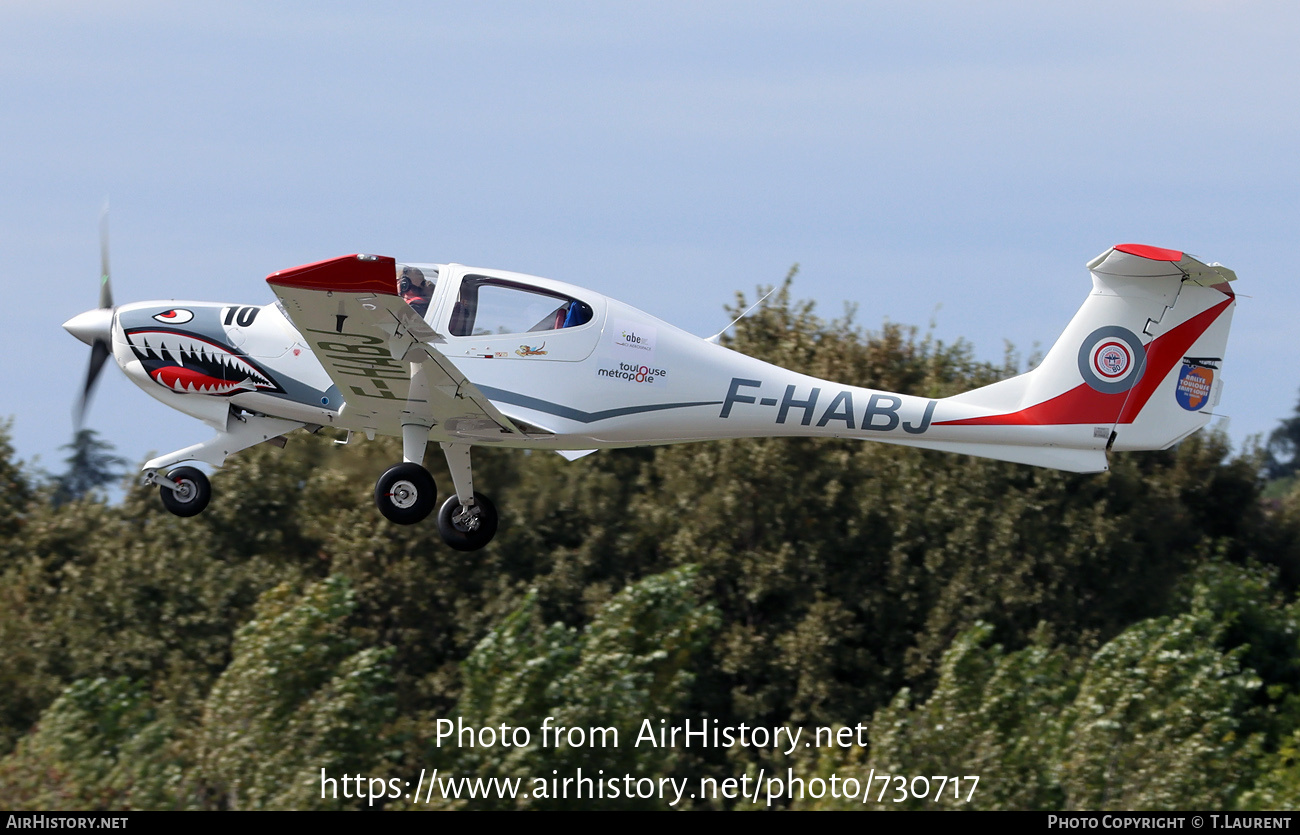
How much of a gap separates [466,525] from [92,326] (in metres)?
3.79

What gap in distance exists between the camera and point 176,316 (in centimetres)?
1286

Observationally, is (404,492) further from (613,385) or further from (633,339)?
(633,339)

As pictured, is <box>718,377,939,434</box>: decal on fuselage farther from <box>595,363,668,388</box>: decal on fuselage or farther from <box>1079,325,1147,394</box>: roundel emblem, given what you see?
<box>1079,325,1147,394</box>: roundel emblem

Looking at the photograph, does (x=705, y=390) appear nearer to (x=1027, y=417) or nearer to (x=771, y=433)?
(x=771, y=433)

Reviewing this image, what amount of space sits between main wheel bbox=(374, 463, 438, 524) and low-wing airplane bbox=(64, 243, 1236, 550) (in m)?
0.02

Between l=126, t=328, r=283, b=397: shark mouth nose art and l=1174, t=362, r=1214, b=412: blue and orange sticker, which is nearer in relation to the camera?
l=1174, t=362, r=1214, b=412: blue and orange sticker

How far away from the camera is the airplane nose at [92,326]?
1336 cm

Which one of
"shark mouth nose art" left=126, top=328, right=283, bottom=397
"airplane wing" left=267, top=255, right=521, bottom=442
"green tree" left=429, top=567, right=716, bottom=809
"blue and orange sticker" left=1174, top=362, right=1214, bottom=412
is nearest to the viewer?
"airplane wing" left=267, top=255, right=521, bottom=442

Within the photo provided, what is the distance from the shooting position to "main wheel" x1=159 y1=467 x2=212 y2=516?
12.9 metres

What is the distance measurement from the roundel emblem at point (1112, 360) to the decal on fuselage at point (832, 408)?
4.43 ft

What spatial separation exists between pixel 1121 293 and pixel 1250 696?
13268 millimetres

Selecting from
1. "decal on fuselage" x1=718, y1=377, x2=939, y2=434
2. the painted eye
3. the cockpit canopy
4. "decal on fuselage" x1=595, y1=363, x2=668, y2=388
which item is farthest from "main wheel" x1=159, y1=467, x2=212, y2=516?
"decal on fuselage" x1=718, y1=377, x2=939, y2=434

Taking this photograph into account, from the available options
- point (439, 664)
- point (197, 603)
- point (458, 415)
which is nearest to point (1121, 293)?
point (458, 415)

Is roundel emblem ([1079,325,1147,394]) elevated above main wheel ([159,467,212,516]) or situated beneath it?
elevated above
